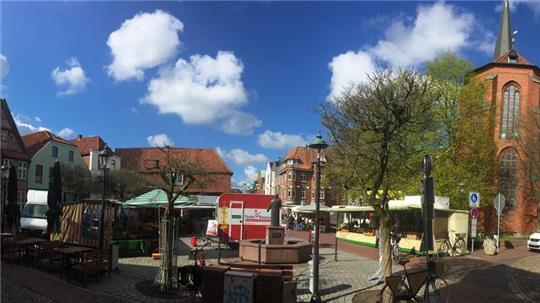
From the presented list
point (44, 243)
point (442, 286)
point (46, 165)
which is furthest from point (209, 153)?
point (442, 286)

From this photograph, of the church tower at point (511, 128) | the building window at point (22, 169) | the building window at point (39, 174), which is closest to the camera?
the church tower at point (511, 128)

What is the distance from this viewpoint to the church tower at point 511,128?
41.2m

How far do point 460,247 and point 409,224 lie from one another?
5.99 meters

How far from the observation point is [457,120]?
3950 cm

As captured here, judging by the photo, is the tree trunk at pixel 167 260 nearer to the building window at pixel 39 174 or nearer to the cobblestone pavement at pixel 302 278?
the cobblestone pavement at pixel 302 278

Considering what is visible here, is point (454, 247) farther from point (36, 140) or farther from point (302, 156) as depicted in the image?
point (302, 156)

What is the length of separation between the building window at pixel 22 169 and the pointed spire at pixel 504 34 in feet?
171

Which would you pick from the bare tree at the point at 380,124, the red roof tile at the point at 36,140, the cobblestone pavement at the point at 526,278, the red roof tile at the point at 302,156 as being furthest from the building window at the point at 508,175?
the red roof tile at the point at 302,156

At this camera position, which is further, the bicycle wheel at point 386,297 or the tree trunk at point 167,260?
the tree trunk at point 167,260

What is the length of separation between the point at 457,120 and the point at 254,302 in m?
34.0

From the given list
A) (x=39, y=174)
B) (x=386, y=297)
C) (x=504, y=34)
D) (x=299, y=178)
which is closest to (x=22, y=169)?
(x=39, y=174)

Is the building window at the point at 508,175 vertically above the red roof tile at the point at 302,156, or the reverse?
the red roof tile at the point at 302,156

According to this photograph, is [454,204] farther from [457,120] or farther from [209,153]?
[209,153]

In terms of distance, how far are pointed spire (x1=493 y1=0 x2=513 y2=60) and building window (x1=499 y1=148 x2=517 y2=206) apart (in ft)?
52.6
